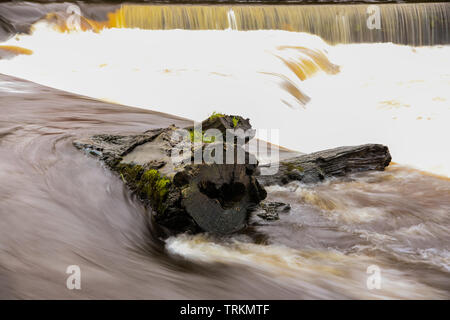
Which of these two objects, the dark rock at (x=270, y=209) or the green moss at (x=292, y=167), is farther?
the green moss at (x=292, y=167)

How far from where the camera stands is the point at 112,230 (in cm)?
316

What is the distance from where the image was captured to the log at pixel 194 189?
3.17m

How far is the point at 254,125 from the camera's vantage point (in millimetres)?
7453

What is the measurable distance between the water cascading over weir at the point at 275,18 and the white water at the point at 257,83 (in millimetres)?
361

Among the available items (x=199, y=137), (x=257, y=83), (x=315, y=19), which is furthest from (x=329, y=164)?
(x=315, y=19)

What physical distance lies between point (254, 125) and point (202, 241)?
445 cm

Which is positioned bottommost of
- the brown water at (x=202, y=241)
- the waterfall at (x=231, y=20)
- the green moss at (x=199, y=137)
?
the brown water at (x=202, y=241)

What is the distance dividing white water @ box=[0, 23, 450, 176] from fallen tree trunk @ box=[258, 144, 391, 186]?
1597mm

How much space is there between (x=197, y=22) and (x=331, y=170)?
26.7ft

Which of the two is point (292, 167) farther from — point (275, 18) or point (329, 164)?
point (275, 18)

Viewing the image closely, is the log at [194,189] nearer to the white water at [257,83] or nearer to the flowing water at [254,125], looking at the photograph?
the flowing water at [254,125]

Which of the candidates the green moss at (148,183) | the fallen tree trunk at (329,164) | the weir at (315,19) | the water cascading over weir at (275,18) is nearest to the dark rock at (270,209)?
the fallen tree trunk at (329,164)

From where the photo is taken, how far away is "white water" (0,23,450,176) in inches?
289
